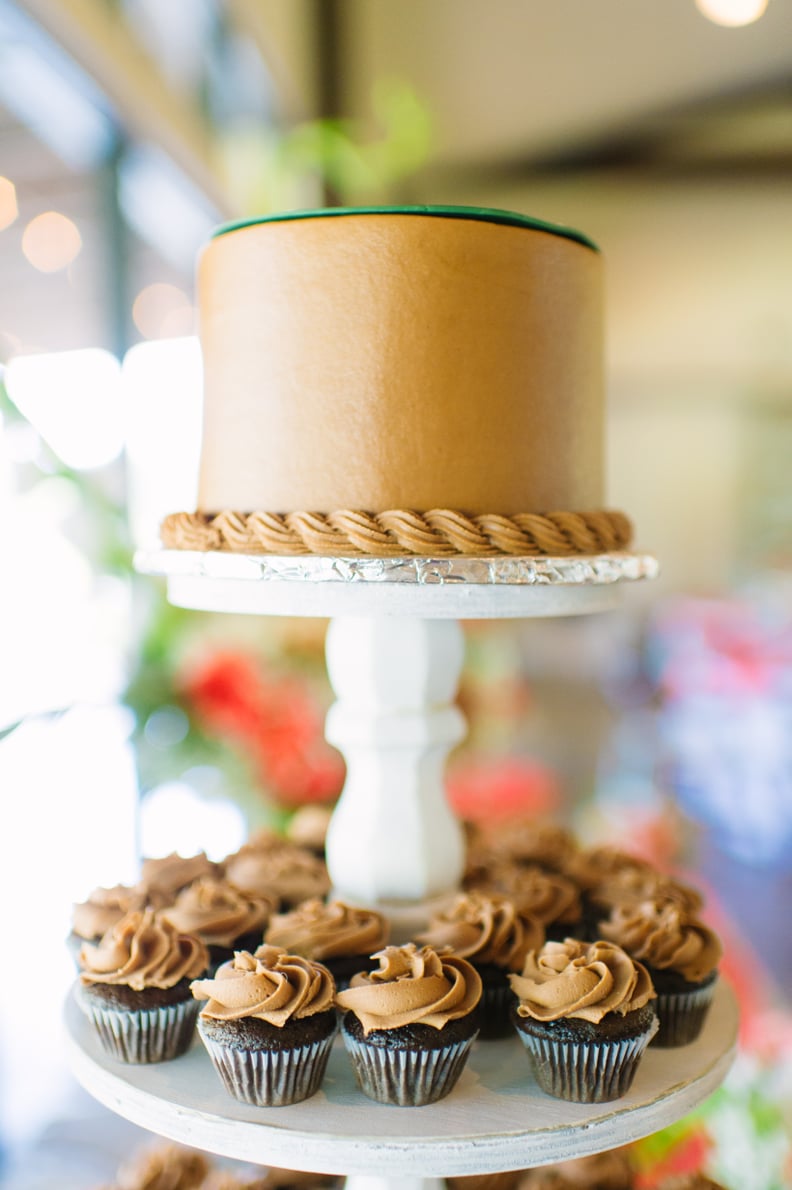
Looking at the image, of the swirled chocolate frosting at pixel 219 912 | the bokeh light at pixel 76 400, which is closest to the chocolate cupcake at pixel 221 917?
the swirled chocolate frosting at pixel 219 912

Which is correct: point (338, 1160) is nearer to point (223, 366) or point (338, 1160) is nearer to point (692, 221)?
point (223, 366)

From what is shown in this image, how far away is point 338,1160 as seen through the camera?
0.70m

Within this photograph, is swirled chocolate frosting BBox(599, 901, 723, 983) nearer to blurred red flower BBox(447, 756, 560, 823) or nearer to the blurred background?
the blurred background

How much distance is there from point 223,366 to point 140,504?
1.57m

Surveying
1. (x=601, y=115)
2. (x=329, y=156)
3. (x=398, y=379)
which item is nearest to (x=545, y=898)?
(x=398, y=379)

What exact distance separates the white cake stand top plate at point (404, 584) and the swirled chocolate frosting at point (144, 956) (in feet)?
1.05

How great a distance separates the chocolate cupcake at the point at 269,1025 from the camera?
29.7 inches

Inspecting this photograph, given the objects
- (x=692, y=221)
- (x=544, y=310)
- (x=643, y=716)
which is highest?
(x=692, y=221)

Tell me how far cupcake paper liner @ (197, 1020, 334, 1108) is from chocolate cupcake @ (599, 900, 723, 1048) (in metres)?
0.32

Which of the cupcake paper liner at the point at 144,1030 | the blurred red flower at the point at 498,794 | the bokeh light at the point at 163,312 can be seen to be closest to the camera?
the cupcake paper liner at the point at 144,1030

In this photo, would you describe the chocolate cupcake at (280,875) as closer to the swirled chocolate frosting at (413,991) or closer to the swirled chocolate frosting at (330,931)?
the swirled chocolate frosting at (330,931)

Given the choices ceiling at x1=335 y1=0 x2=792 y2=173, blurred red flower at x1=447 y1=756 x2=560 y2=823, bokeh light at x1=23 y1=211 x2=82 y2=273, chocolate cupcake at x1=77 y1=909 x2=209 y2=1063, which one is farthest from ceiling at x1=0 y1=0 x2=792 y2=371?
chocolate cupcake at x1=77 y1=909 x2=209 y2=1063

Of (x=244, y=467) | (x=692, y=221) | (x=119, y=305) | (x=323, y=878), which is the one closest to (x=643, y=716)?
(x=692, y=221)

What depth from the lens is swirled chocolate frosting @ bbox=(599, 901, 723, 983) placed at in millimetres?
898
